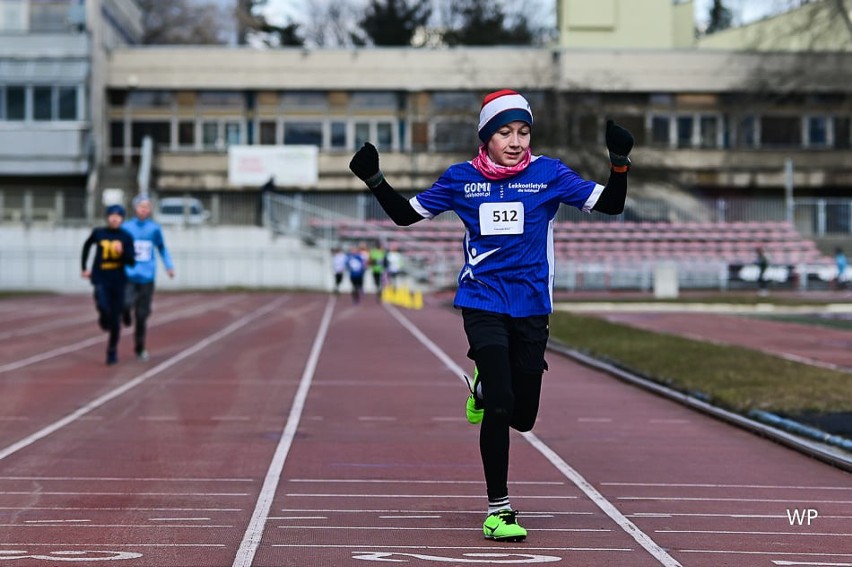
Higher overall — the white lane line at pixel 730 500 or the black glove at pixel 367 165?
the black glove at pixel 367 165

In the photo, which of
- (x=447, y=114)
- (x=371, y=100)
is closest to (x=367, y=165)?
(x=447, y=114)

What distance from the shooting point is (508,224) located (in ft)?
22.6

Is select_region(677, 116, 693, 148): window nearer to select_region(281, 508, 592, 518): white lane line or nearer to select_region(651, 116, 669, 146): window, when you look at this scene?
select_region(651, 116, 669, 146): window

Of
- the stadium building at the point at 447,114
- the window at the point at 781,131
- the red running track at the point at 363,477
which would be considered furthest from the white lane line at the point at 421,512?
the window at the point at 781,131

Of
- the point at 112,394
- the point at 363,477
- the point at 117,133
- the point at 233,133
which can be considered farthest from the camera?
the point at 233,133

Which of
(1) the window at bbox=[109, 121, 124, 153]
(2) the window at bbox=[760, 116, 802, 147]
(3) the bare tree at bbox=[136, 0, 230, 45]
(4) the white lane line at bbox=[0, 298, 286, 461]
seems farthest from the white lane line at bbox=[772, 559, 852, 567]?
(3) the bare tree at bbox=[136, 0, 230, 45]

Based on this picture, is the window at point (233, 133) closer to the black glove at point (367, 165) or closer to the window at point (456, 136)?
the window at point (456, 136)

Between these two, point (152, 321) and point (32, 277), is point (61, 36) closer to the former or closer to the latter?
point (32, 277)

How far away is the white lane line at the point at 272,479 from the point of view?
6.43m

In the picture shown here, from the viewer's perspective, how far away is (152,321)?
28969 mm

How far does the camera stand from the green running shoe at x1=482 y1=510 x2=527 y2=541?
6570 mm

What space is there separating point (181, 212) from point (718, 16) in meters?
75.8

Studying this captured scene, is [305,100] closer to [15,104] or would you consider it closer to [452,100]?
[452,100]

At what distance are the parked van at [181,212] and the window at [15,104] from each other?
8631 millimetres
